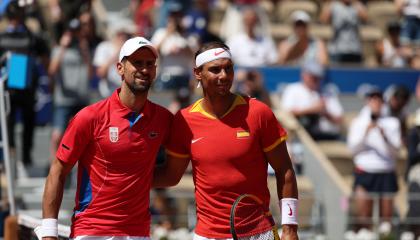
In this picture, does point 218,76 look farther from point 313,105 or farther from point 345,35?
point 345,35

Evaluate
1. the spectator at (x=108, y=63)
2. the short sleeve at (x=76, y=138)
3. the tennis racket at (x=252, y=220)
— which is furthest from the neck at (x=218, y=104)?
the spectator at (x=108, y=63)

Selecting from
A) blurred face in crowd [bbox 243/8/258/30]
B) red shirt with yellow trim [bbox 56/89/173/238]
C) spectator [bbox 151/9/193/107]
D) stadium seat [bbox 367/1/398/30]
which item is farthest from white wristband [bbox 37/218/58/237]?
stadium seat [bbox 367/1/398/30]

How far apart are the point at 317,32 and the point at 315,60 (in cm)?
246

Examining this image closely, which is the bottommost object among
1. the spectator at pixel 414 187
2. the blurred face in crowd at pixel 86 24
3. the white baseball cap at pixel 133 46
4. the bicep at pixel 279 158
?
the spectator at pixel 414 187

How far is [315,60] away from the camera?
1909 cm

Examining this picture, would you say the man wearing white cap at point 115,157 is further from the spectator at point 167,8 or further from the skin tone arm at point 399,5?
the skin tone arm at point 399,5

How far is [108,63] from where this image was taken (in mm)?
17375

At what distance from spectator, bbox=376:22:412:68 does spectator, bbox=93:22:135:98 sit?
16.4 feet

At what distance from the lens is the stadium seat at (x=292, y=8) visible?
22188mm

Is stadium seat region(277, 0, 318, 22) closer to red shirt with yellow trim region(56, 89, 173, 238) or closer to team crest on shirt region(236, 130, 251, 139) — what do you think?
team crest on shirt region(236, 130, 251, 139)

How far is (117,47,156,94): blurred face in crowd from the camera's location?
8.65m

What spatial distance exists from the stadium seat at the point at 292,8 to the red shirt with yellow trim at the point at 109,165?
537 inches

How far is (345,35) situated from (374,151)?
440cm

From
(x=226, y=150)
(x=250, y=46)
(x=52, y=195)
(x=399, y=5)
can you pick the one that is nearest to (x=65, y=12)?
(x=250, y=46)
